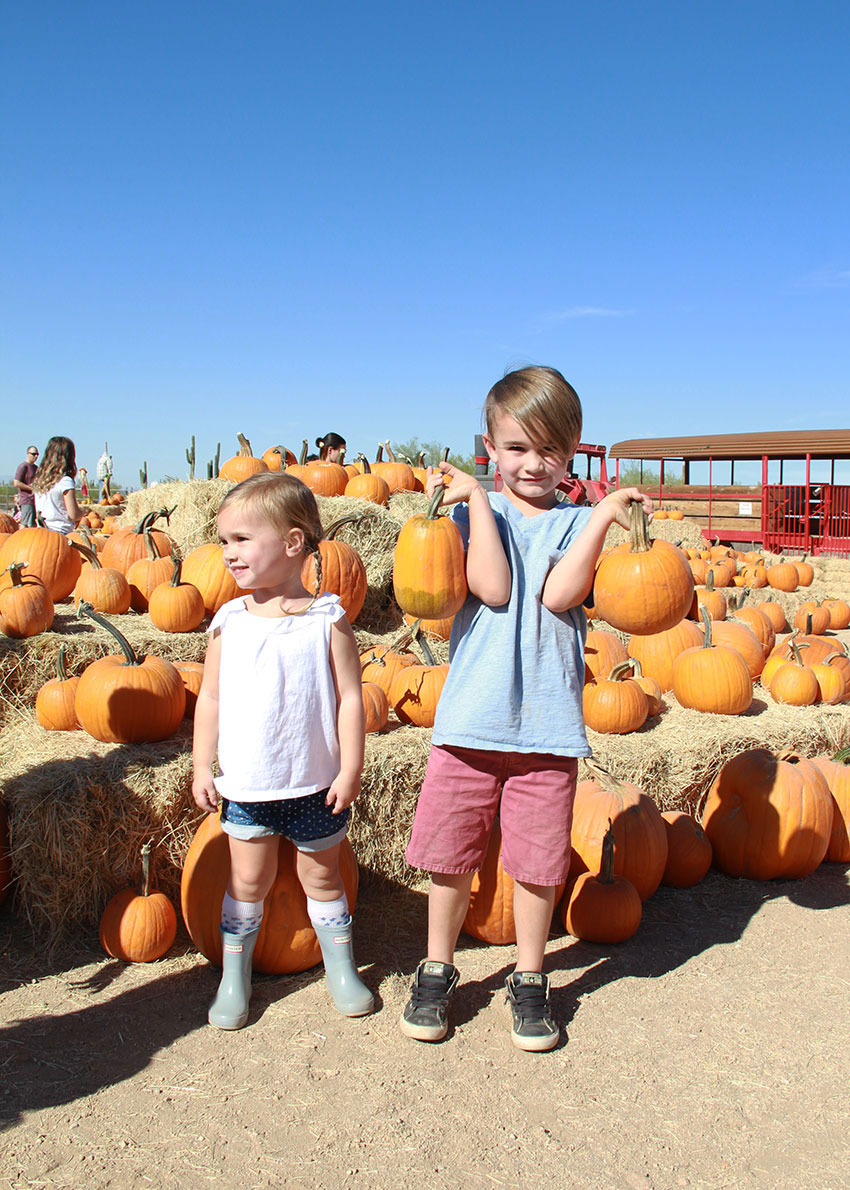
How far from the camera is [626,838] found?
334cm

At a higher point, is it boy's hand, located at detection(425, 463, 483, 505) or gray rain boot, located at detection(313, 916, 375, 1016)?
boy's hand, located at detection(425, 463, 483, 505)

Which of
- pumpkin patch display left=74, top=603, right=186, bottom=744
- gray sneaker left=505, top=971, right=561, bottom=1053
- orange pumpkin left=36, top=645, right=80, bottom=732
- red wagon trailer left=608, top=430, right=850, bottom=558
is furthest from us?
red wagon trailer left=608, top=430, right=850, bottom=558

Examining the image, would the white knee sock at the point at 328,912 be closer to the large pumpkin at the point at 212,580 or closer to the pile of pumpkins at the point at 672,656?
the pile of pumpkins at the point at 672,656

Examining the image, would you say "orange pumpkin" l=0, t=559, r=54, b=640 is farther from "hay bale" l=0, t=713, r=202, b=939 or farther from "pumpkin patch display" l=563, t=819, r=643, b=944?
"pumpkin patch display" l=563, t=819, r=643, b=944

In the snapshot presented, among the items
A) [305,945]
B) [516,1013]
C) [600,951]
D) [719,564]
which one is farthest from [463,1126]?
[719,564]

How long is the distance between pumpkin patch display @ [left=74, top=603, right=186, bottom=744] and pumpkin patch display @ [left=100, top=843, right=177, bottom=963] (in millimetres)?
672

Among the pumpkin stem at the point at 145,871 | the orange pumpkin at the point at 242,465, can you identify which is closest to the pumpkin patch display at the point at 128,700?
the pumpkin stem at the point at 145,871

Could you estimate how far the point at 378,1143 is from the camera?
2.01 metres

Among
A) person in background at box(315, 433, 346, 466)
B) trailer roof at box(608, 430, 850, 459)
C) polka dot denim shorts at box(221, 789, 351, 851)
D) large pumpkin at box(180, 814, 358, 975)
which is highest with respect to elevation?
trailer roof at box(608, 430, 850, 459)

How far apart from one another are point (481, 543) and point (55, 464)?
→ 4.70m

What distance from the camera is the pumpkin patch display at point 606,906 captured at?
306 cm

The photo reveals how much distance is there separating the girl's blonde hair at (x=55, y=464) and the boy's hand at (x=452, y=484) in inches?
176

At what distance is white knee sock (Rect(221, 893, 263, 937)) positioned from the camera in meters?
2.52

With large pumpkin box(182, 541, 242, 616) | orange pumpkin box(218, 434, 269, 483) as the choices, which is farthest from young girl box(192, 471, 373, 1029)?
orange pumpkin box(218, 434, 269, 483)
